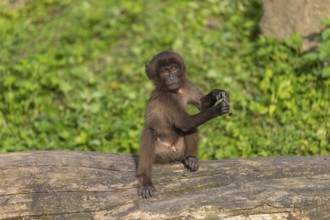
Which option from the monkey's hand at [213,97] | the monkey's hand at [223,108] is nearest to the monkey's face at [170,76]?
the monkey's hand at [213,97]

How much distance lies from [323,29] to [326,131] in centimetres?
173

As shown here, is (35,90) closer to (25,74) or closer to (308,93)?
(25,74)

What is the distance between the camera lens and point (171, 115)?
584 centimetres

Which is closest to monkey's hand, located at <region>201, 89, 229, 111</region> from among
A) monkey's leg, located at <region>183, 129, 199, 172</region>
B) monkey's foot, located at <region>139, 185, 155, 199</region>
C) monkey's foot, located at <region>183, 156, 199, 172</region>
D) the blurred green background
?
monkey's leg, located at <region>183, 129, 199, 172</region>

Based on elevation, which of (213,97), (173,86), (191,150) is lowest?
(191,150)

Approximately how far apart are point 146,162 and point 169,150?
1.72 feet

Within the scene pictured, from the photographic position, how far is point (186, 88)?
6.18 m

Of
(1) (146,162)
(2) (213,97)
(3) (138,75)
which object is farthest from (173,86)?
(3) (138,75)

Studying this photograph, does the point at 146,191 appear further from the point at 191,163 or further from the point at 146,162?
the point at 191,163

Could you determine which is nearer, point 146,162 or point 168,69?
point 146,162

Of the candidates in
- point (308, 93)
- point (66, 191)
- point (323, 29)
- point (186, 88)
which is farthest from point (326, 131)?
point (66, 191)

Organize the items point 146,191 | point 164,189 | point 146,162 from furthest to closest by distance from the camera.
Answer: point 146,162, point 164,189, point 146,191

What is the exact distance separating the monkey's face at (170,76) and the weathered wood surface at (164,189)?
0.86 metres

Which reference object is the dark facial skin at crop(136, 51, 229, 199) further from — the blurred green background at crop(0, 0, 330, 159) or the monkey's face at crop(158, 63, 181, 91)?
the blurred green background at crop(0, 0, 330, 159)
